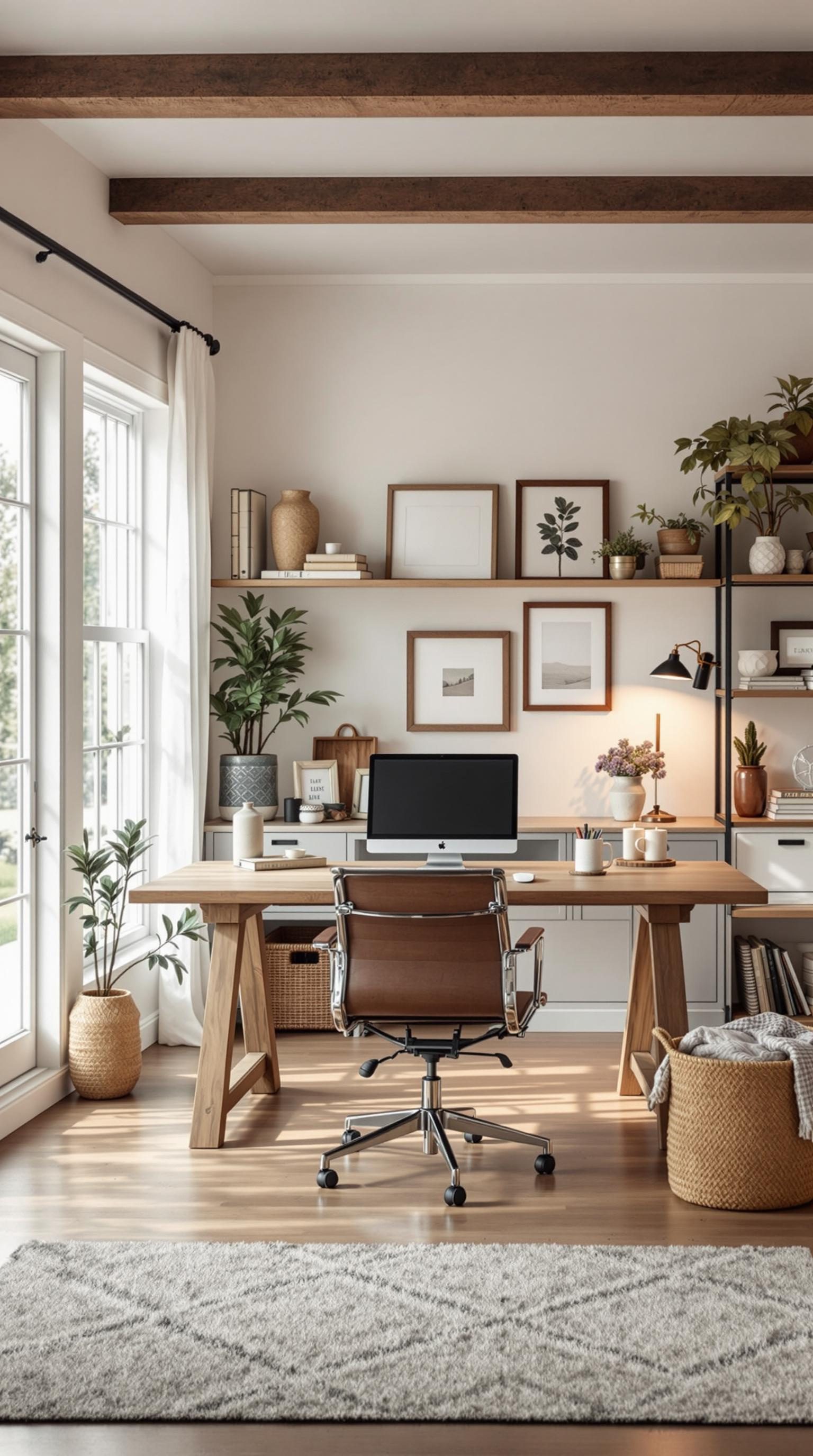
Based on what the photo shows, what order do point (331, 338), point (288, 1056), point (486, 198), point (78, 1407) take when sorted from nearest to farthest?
point (78, 1407), point (486, 198), point (288, 1056), point (331, 338)

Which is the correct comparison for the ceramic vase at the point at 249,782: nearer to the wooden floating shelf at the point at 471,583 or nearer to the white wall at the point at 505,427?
the white wall at the point at 505,427

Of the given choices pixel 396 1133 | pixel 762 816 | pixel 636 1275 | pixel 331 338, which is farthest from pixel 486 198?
pixel 636 1275

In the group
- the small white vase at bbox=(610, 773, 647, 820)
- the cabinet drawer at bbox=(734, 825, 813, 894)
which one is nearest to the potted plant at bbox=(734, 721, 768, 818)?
the cabinet drawer at bbox=(734, 825, 813, 894)

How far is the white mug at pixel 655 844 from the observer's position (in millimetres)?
4219

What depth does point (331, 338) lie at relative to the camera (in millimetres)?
5680

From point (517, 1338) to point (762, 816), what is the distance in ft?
10.0

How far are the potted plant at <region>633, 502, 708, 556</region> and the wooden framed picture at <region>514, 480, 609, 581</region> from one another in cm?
21

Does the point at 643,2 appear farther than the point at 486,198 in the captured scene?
No

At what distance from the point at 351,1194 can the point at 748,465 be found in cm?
313

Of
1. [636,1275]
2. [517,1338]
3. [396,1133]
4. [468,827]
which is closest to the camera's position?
[517,1338]

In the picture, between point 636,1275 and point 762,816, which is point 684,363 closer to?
point 762,816

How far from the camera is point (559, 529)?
220 inches

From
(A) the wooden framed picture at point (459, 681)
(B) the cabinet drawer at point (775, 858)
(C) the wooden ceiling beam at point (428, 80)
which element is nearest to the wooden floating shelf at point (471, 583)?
(A) the wooden framed picture at point (459, 681)

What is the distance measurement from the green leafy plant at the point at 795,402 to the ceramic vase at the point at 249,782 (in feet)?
8.14
